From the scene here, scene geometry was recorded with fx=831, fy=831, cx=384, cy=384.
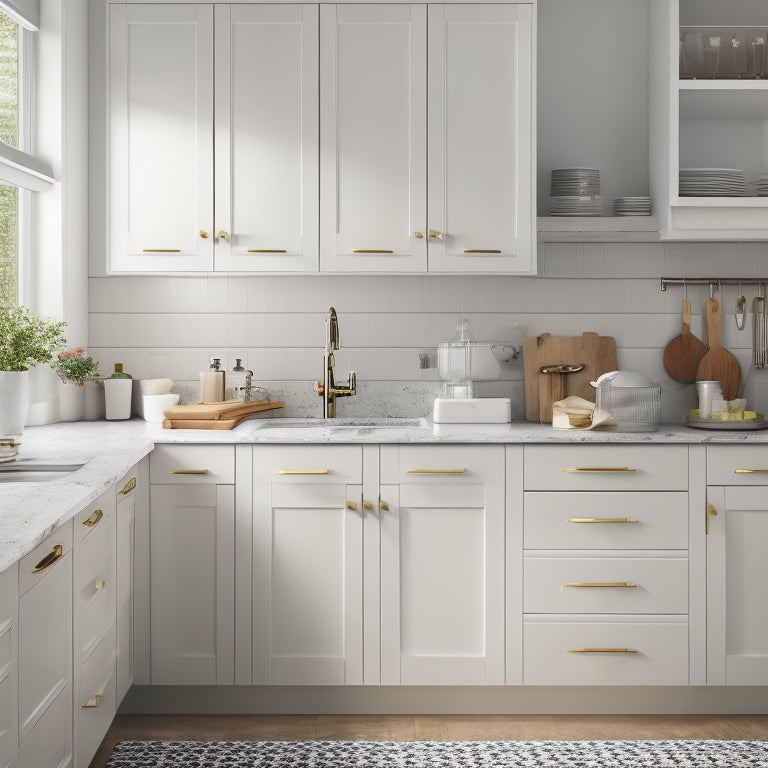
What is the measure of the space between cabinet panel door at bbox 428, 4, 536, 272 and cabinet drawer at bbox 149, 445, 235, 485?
1.02 m

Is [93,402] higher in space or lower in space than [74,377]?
lower

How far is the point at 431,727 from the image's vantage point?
2.76 metres

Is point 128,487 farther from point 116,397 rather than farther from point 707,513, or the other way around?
point 707,513

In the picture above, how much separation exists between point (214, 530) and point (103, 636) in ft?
1.92

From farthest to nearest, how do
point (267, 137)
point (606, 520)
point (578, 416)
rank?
point (267, 137), point (578, 416), point (606, 520)

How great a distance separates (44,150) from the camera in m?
3.09

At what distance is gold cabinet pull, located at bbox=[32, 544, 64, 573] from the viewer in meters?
1.64

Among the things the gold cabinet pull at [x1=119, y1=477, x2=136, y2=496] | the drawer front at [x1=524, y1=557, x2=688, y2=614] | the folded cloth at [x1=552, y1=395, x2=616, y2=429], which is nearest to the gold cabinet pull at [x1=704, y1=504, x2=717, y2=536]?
the drawer front at [x1=524, y1=557, x2=688, y2=614]

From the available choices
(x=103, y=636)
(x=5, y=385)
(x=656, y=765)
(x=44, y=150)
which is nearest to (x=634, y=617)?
(x=656, y=765)

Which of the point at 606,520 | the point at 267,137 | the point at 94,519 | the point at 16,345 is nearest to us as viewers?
the point at 94,519

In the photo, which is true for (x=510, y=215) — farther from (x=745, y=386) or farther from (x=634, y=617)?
(x=634, y=617)

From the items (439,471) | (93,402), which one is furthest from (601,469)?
(93,402)

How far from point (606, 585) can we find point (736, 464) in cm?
59

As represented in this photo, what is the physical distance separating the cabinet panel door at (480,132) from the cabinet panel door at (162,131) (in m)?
0.83
